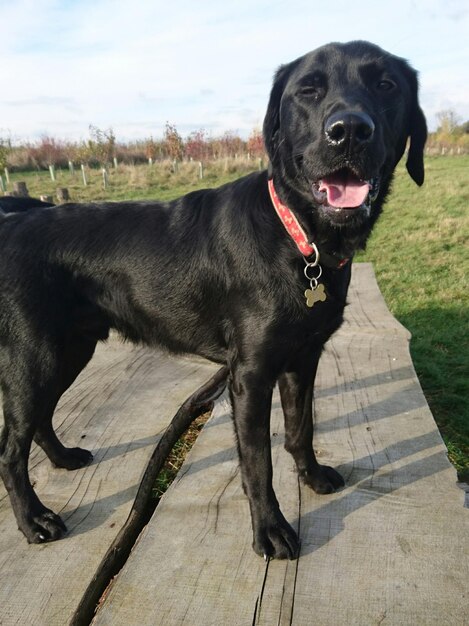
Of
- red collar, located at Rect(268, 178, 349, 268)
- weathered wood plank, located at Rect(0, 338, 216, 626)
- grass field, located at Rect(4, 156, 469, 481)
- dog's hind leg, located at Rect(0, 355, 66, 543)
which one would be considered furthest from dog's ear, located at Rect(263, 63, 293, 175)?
grass field, located at Rect(4, 156, 469, 481)

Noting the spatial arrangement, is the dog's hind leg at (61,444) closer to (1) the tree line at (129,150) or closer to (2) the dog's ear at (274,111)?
(2) the dog's ear at (274,111)

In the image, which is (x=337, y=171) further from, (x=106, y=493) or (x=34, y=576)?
(x=34, y=576)

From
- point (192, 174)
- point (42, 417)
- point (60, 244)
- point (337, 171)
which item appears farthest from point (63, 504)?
point (192, 174)

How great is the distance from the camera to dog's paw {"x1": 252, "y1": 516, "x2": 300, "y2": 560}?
1.90 m

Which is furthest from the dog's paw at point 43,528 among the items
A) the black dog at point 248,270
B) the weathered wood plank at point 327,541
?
the weathered wood plank at point 327,541

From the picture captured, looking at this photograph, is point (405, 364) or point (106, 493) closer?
point (106, 493)

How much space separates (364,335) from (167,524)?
2.49 metres

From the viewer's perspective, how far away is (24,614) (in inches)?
65.8

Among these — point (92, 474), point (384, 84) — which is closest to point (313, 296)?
point (384, 84)

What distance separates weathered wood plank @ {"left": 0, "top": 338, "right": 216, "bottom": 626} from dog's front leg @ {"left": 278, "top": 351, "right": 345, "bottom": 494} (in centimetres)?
74

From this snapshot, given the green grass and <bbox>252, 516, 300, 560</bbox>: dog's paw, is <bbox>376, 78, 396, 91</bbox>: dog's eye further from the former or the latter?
the green grass

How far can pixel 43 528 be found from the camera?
6.73 feet

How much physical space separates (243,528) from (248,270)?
3.54 feet

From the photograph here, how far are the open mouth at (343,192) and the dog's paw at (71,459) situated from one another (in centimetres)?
170
